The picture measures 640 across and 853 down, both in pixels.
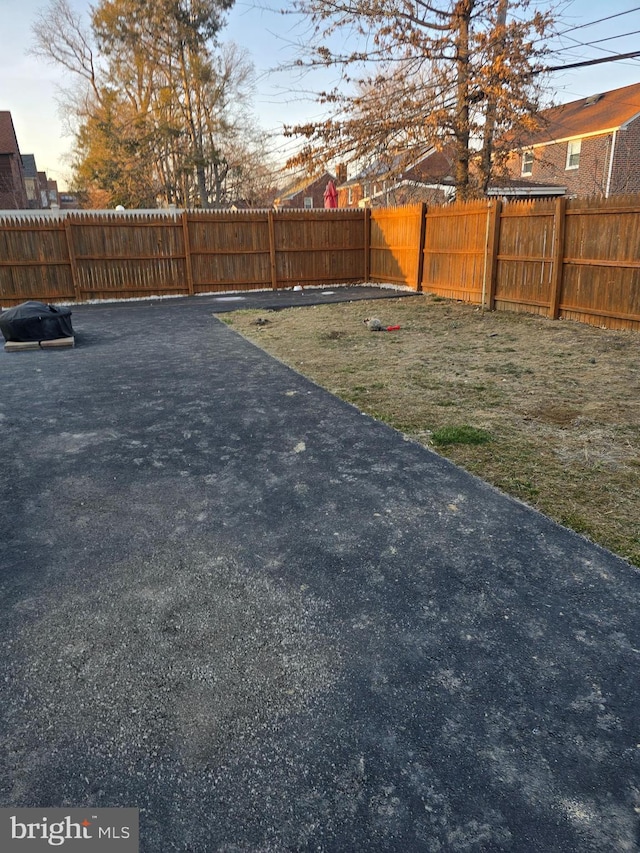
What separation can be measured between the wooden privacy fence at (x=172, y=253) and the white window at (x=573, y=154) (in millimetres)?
14420

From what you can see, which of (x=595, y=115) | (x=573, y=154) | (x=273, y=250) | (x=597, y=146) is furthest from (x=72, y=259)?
(x=595, y=115)

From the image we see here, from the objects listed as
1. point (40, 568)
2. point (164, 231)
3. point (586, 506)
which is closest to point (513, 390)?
Result: point (586, 506)

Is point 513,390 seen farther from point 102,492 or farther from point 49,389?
point 49,389

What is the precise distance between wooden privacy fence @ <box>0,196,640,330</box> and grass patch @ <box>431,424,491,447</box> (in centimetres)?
545

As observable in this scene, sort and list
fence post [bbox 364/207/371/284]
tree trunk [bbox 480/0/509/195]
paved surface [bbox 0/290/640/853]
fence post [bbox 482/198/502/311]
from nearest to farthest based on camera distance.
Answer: paved surface [bbox 0/290/640/853] < fence post [bbox 482/198/502/311] < tree trunk [bbox 480/0/509/195] < fence post [bbox 364/207/371/284]

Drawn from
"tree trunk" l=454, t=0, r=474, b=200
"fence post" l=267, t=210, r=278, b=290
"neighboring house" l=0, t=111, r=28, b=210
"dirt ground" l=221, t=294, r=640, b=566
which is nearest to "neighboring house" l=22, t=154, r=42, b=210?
"neighboring house" l=0, t=111, r=28, b=210

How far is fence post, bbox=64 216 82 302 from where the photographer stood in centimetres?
1315

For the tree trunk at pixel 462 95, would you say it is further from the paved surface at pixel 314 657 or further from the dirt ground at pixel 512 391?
the paved surface at pixel 314 657

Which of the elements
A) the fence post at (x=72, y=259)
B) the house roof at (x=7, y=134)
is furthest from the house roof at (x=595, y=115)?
the house roof at (x=7, y=134)

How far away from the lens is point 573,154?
24.4 metres

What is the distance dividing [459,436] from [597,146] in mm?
24593

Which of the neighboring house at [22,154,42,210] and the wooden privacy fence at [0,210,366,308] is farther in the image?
the neighboring house at [22,154,42,210]

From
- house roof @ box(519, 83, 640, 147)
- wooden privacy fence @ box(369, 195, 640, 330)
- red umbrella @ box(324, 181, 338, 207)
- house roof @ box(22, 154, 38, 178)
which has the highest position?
house roof @ box(22, 154, 38, 178)

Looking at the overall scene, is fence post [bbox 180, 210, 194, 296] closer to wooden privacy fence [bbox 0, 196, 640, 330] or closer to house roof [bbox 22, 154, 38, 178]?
wooden privacy fence [bbox 0, 196, 640, 330]
